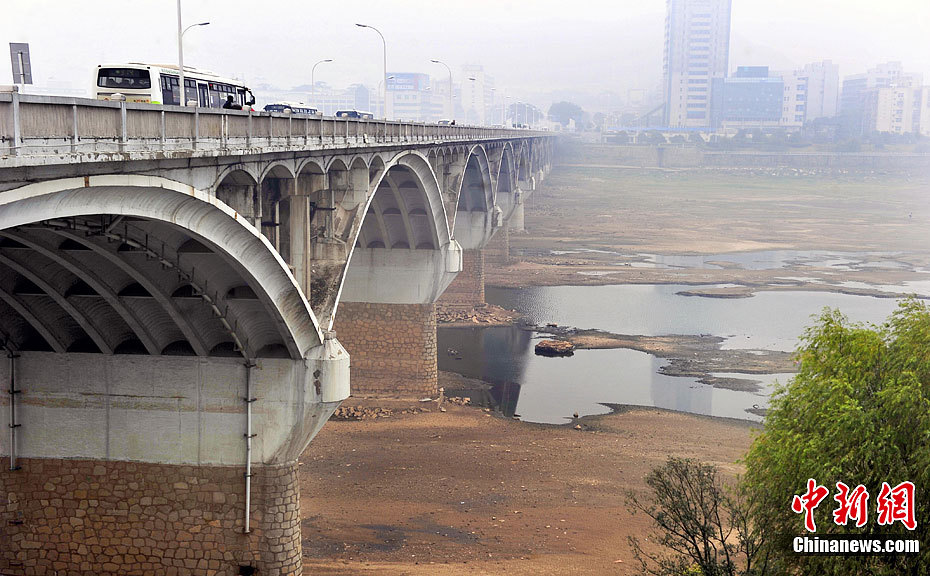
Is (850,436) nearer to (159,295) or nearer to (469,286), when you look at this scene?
(159,295)

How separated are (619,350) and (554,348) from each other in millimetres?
3411

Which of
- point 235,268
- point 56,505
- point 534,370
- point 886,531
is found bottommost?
point 534,370

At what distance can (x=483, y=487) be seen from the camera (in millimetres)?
29281

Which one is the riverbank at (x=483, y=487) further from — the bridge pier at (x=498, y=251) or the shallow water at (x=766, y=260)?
the shallow water at (x=766, y=260)

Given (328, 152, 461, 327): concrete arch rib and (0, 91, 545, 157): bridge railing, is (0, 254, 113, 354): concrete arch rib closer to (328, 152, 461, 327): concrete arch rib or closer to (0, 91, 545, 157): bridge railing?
(0, 91, 545, 157): bridge railing

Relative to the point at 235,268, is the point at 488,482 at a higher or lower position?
lower

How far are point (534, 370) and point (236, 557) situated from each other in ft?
88.4

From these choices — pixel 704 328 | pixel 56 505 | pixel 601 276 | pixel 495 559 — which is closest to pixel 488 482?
pixel 495 559

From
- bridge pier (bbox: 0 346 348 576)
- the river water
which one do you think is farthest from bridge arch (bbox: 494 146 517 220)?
bridge pier (bbox: 0 346 348 576)

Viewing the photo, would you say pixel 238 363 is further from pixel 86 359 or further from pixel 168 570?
pixel 168 570

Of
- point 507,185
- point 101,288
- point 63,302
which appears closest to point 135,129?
point 101,288

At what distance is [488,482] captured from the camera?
29766 millimetres

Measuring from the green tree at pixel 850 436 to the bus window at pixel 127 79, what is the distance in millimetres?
Answer: 16300

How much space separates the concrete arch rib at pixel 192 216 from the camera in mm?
11688
